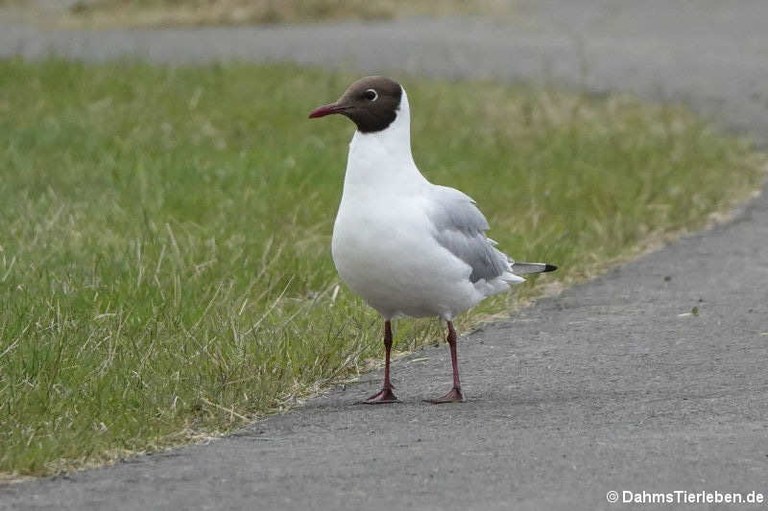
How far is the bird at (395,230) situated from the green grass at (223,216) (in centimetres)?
56

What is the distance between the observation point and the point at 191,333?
6.77 metres

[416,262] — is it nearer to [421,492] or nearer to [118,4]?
[421,492]

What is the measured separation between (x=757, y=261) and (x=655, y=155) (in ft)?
8.08

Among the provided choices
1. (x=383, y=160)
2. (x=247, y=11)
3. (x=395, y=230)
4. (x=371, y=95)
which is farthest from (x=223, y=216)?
(x=247, y=11)

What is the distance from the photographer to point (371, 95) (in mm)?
6344

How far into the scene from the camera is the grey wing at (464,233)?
625 cm

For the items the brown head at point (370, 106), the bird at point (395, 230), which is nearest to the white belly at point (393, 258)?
the bird at point (395, 230)

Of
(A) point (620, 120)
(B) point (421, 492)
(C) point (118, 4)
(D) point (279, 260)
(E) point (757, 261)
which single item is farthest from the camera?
(C) point (118, 4)

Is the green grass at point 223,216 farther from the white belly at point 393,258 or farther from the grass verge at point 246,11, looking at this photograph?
the grass verge at point 246,11

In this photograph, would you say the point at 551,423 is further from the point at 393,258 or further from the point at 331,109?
the point at 331,109

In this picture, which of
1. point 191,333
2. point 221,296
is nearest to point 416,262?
point 191,333

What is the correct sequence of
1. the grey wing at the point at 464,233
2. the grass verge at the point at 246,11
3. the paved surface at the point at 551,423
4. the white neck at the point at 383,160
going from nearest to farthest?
1. the paved surface at the point at 551,423
2. the white neck at the point at 383,160
3. the grey wing at the point at 464,233
4. the grass verge at the point at 246,11

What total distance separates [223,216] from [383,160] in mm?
3238

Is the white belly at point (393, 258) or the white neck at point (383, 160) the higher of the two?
the white neck at point (383, 160)
